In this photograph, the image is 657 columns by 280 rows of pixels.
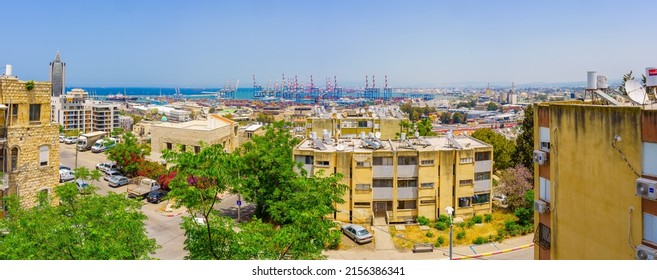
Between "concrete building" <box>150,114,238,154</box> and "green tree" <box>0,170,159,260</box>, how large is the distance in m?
14.3

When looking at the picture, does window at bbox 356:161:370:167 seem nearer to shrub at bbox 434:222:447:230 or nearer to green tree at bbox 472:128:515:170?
shrub at bbox 434:222:447:230

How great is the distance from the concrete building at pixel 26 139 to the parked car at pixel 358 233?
580 cm

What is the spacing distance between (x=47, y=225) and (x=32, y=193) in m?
3.83

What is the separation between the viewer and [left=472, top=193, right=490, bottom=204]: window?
1256 centimetres

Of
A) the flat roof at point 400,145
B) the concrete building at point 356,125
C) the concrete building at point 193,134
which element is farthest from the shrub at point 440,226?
the concrete building at point 193,134

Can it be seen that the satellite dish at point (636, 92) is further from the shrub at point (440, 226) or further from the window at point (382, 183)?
the window at point (382, 183)

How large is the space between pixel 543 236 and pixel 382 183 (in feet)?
22.9

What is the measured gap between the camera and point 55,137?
26.1 feet

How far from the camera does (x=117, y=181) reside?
15.5 meters

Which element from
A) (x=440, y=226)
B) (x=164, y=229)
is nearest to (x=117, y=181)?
(x=164, y=229)

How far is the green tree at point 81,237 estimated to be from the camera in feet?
11.7

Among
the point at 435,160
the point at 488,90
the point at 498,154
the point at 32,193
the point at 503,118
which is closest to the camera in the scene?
the point at 32,193

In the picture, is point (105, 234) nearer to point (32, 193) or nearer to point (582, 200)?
point (582, 200)
